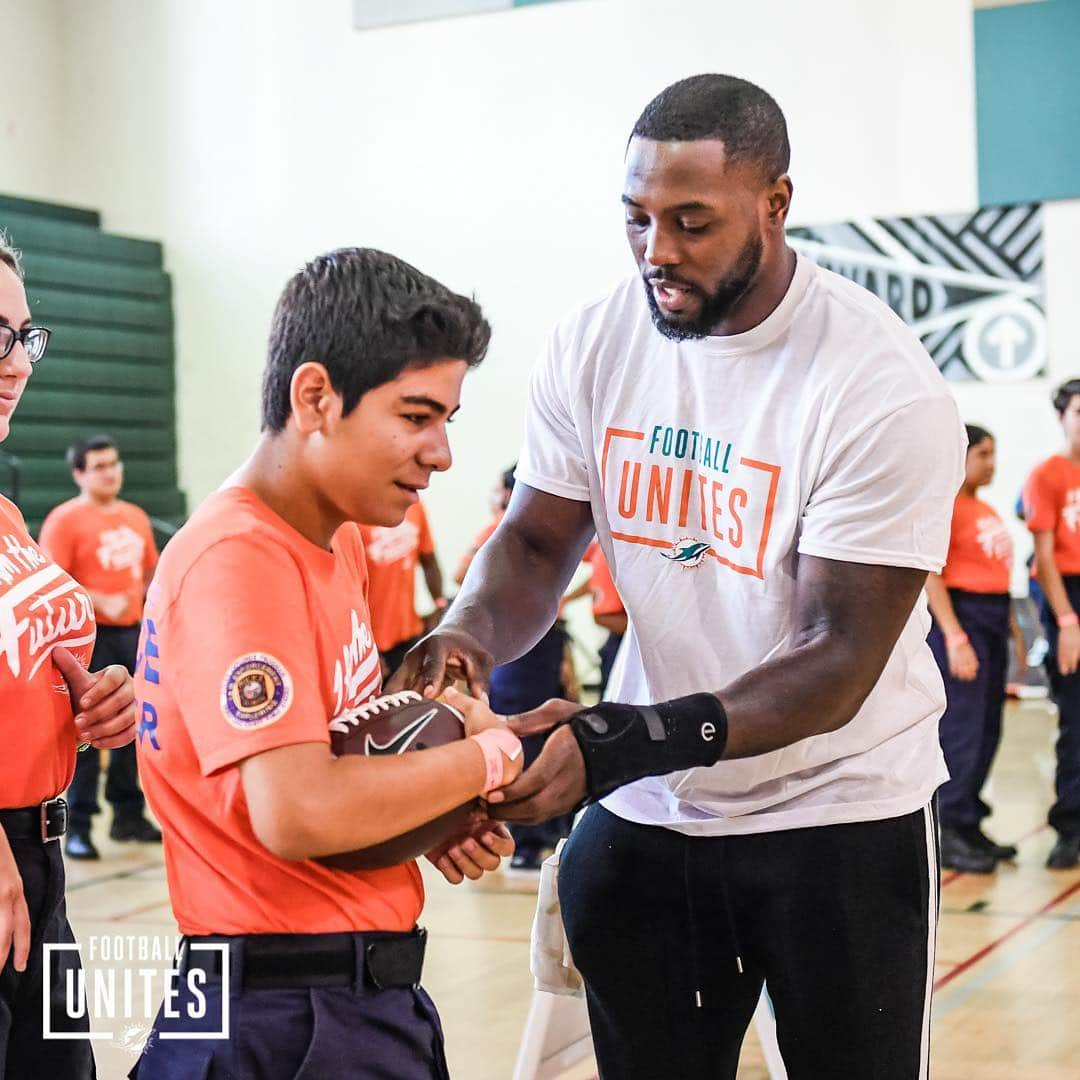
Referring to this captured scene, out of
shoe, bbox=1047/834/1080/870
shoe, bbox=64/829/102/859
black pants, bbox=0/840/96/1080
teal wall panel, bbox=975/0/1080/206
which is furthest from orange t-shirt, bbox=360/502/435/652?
teal wall panel, bbox=975/0/1080/206

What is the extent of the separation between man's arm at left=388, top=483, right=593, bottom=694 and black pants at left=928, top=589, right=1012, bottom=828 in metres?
4.57

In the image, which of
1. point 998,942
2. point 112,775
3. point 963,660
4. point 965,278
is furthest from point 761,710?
point 965,278

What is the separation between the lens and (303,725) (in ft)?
5.88

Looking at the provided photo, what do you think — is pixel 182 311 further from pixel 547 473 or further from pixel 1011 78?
pixel 547 473

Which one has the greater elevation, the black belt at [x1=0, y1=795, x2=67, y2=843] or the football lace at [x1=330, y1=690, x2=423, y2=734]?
the football lace at [x1=330, y1=690, x2=423, y2=734]

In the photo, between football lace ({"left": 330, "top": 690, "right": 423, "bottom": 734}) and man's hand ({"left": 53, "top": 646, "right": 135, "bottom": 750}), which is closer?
football lace ({"left": 330, "top": 690, "right": 423, "bottom": 734})

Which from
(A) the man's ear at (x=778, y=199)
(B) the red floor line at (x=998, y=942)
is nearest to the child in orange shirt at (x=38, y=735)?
(A) the man's ear at (x=778, y=199)

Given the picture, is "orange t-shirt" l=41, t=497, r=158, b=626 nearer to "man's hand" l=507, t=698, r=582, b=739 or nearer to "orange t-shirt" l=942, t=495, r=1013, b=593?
"orange t-shirt" l=942, t=495, r=1013, b=593

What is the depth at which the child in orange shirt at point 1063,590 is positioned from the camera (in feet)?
22.7

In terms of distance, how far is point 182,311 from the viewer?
14.0m

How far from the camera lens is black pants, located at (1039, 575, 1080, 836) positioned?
22.7ft

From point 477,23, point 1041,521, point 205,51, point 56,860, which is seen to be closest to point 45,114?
point 205,51

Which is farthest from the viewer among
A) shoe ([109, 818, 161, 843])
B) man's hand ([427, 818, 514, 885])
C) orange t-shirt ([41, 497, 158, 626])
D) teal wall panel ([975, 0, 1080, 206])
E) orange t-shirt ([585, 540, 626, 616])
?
teal wall panel ([975, 0, 1080, 206])

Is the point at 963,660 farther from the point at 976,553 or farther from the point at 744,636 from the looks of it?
the point at 744,636
